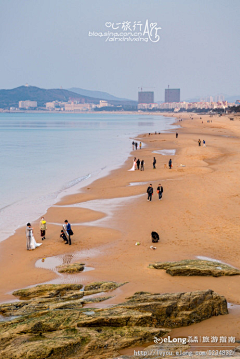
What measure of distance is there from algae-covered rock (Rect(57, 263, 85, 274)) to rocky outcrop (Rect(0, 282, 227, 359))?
3.37 m

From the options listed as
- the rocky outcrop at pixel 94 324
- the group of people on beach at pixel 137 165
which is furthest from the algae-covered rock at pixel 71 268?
the group of people on beach at pixel 137 165

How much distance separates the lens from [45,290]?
1155 centimetres

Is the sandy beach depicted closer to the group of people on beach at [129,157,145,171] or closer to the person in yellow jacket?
the person in yellow jacket

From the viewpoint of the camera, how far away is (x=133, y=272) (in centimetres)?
1309

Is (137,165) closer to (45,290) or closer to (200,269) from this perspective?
(200,269)

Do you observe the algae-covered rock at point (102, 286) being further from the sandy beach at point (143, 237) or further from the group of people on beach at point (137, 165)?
the group of people on beach at point (137, 165)

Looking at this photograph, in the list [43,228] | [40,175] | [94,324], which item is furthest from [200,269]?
[40,175]

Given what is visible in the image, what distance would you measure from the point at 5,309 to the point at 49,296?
4.28 ft

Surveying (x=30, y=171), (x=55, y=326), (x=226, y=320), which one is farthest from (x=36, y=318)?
A: (x=30, y=171)

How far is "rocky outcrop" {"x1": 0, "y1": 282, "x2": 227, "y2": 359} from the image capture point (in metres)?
7.68

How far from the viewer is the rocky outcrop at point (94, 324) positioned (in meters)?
7.68

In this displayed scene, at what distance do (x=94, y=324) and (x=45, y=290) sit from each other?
3546 mm

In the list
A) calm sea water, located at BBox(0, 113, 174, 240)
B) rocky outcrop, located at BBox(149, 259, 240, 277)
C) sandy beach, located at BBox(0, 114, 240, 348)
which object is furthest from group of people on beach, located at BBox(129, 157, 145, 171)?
rocky outcrop, located at BBox(149, 259, 240, 277)

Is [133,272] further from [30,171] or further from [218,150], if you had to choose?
[218,150]
